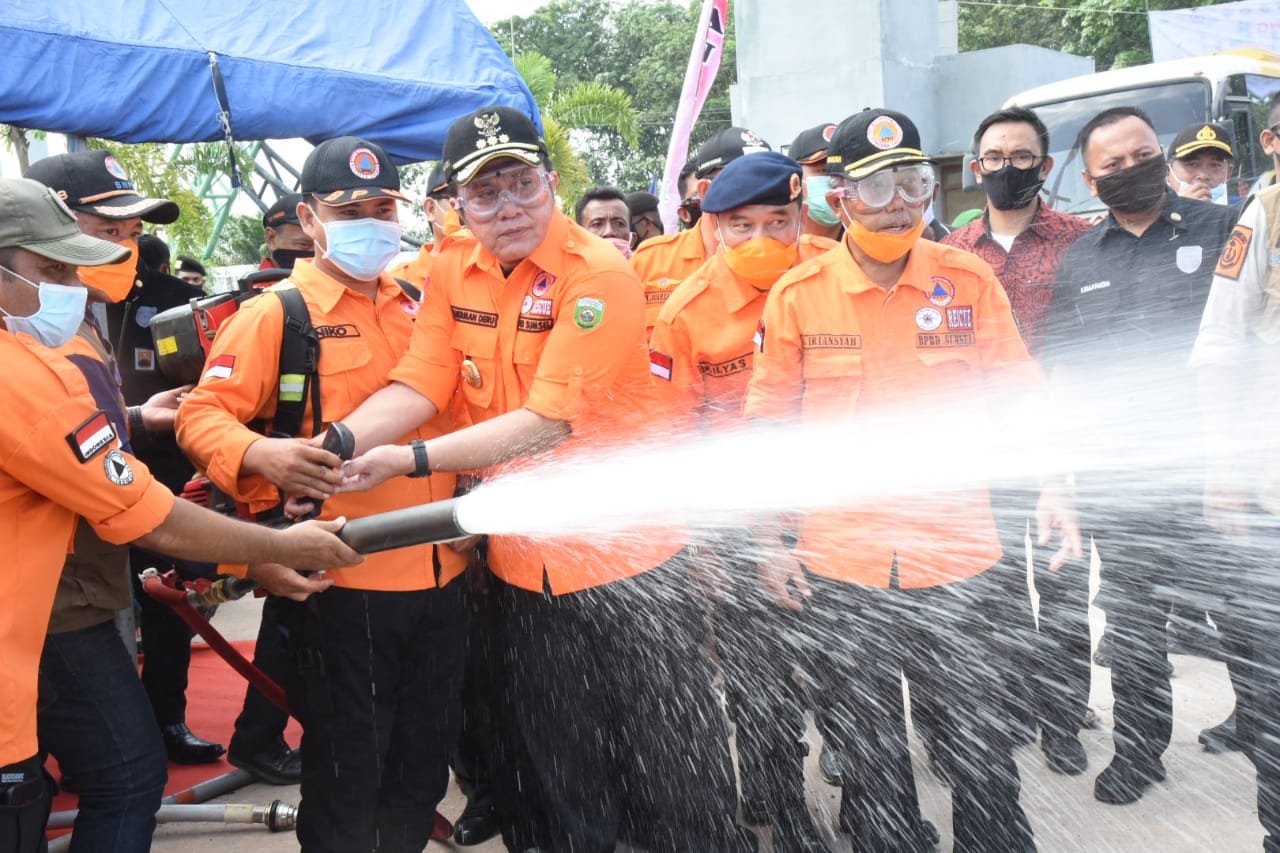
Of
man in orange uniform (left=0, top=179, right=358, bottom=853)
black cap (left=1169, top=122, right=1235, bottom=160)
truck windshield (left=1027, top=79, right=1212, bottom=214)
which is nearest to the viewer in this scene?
man in orange uniform (left=0, top=179, right=358, bottom=853)

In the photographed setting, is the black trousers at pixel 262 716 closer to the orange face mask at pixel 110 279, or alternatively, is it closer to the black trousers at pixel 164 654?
the black trousers at pixel 164 654

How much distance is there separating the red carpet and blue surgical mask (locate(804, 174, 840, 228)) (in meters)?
3.31

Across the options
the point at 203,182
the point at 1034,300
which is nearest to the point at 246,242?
the point at 203,182

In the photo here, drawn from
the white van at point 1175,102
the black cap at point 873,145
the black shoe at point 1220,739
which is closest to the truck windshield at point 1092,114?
the white van at point 1175,102

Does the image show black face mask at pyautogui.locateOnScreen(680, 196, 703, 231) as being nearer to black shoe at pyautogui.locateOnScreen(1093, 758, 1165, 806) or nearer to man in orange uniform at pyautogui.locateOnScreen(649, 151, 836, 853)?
man in orange uniform at pyautogui.locateOnScreen(649, 151, 836, 853)

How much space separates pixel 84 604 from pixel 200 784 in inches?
73.6

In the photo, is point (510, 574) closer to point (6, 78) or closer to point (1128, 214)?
point (1128, 214)

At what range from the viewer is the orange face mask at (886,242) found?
361 cm

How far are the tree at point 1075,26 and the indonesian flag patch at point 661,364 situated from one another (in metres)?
23.0

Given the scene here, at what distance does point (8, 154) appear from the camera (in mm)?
10578

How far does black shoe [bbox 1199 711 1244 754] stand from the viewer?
4.53m

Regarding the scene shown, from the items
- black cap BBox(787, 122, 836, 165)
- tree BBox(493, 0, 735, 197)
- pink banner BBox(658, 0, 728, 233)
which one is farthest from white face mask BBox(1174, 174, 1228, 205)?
tree BBox(493, 0, 735, 197)

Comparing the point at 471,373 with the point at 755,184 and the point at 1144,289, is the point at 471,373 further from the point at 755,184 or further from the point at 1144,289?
the point at 1144,289

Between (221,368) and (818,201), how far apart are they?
9.30 ft
